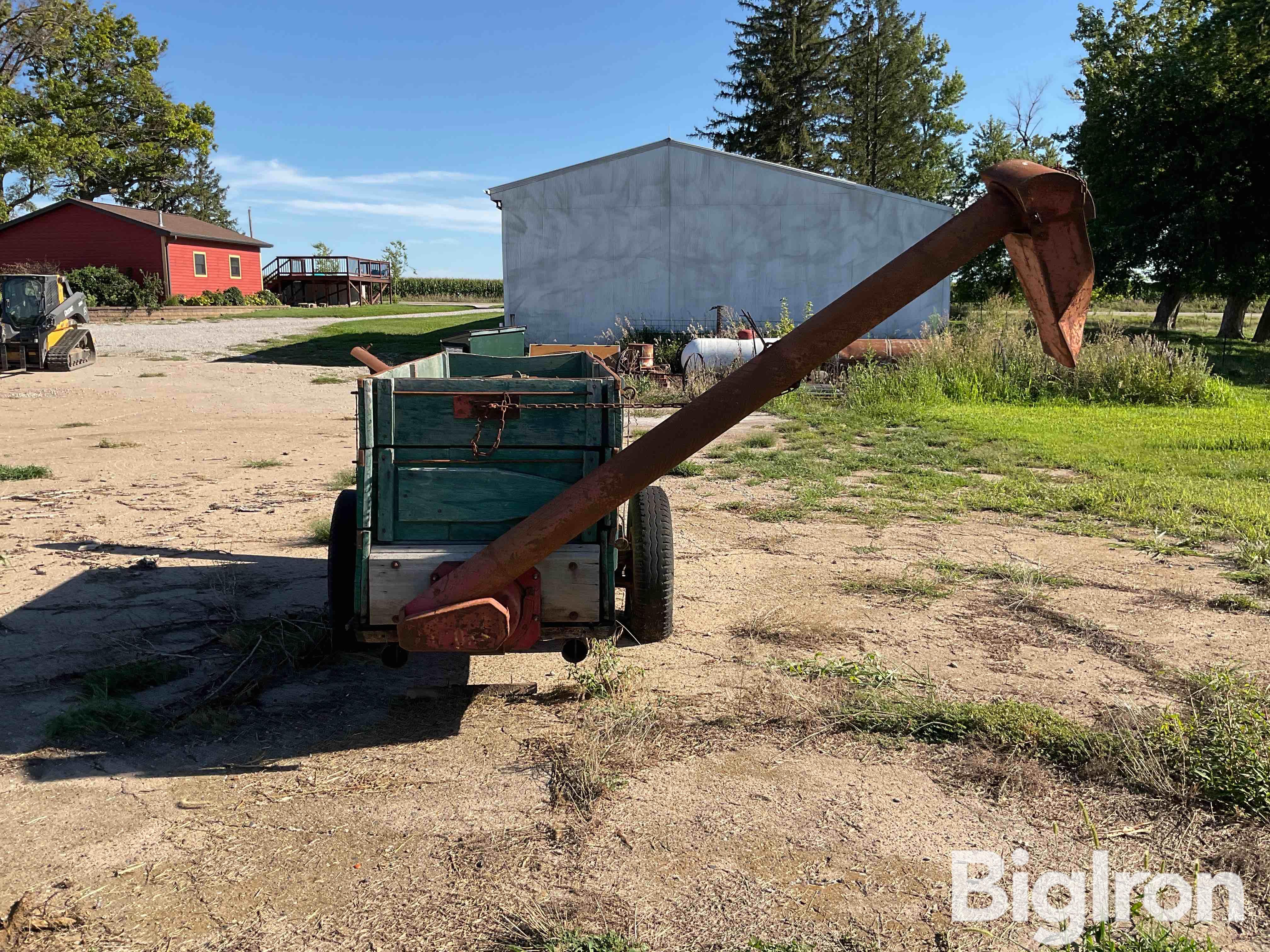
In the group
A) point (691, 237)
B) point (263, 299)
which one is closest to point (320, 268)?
point (263, 299)

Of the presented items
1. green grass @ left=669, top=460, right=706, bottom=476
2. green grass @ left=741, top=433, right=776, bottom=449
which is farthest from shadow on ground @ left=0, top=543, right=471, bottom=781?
green grass @ left=741, top=433, right=776, bottom=449

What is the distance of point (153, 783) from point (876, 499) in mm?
6132

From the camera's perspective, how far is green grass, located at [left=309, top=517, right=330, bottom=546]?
22.2 ft

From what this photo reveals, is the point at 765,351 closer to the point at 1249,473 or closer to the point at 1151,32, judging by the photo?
the point at 1249,473

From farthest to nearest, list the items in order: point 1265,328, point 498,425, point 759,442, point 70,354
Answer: point 1265,328
point 70,354
point 759,442
point 498,425

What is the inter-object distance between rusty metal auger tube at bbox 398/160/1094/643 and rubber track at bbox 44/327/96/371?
19.6 meters

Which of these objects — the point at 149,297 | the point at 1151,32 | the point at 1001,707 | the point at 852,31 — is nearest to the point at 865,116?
the point at 852,31

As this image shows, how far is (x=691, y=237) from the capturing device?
74.0 ft

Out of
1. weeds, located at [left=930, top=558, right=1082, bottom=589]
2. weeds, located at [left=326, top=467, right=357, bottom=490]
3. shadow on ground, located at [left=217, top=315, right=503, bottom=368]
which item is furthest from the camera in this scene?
shadow on ground, located at [left=217, top=315, right=503, bottom=368]

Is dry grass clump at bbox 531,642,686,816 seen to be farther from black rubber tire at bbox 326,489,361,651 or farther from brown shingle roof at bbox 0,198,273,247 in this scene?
brown shingle roof at bbox 0,198,273,247

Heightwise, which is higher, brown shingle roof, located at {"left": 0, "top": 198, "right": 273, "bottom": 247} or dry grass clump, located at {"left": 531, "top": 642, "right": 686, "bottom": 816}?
brown shingle roof, located at {"left": 0, "top": 198, "right": 273, "bottom": 247}

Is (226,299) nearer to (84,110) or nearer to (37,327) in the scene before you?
(84,110)

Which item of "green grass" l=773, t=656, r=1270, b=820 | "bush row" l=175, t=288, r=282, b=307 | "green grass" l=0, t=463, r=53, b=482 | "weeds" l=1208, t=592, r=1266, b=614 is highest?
"bush row" l=175, t=288, r=282, b=307

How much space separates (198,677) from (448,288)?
75.7 m
